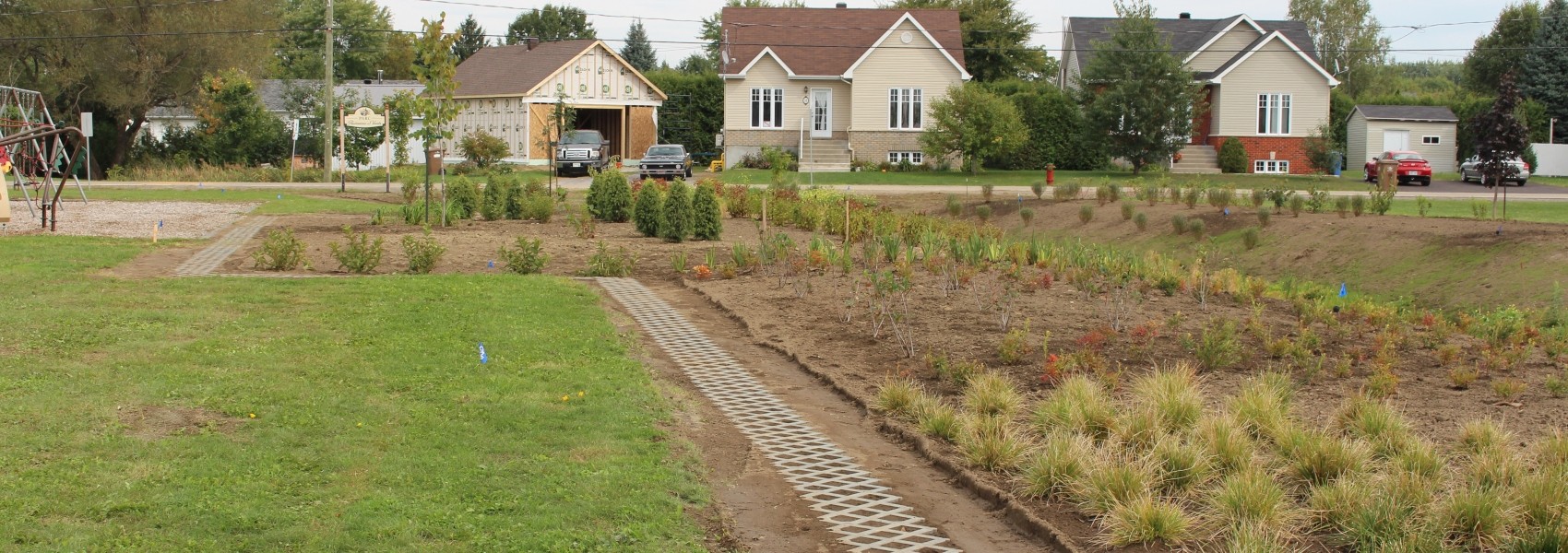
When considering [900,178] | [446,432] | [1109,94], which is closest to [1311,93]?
[1109,94]

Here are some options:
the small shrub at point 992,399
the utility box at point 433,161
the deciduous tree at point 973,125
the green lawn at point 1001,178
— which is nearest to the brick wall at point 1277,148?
the green lawn at point 1001,178

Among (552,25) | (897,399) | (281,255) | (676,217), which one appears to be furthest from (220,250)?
(552,25)

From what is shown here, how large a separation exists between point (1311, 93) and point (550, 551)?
49.4 meters

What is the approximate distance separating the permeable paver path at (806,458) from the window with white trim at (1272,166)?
1677 inches

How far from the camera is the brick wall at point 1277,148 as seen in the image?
4978cm

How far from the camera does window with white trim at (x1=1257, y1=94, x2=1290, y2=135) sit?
163ft

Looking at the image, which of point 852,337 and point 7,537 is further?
point 852,337

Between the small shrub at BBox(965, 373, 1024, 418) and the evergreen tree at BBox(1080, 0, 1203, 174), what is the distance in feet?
118

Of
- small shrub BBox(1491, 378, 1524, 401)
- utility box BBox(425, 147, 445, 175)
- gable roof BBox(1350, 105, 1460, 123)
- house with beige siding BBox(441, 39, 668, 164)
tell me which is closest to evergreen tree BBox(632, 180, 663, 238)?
utility box BBox(425, 147, 445, 175)

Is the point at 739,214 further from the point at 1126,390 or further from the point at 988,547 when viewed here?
the point at 988,547

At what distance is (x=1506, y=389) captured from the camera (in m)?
8.57

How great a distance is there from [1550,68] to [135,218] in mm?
52979

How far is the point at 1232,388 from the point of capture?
8.91 m

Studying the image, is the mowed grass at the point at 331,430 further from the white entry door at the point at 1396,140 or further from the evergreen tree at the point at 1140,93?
the white entry door at the point at 1396,140
